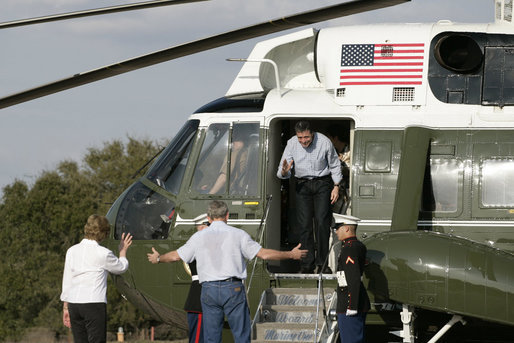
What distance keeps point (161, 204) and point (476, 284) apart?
412cm

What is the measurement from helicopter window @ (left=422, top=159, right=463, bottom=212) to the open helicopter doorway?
1.02 metres

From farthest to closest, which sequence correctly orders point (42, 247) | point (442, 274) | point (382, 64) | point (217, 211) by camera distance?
point (42, 247)
point (382, 64)
point (442, 274)
point (217, 211)

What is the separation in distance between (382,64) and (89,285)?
4.91m

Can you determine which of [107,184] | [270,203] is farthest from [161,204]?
[107,184]

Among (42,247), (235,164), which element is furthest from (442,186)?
(42,247)

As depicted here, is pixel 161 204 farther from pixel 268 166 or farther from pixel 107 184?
pixel 107 184

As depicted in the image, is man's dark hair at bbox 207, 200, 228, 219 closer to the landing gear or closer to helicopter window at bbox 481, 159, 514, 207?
the landing gear

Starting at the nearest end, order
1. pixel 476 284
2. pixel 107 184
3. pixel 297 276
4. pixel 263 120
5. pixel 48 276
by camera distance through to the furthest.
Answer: pixel 476 284 < pixel 297 276 < pixel 263 120 < pixel 48 276 < pixel 107 184

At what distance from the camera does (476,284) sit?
9742 millimetres

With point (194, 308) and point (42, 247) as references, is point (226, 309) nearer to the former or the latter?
point (194, 308)

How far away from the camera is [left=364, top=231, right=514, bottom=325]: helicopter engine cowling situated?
382 inches

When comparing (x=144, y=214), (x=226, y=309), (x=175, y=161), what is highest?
(x=175, y=161)

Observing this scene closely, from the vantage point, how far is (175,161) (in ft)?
39.8

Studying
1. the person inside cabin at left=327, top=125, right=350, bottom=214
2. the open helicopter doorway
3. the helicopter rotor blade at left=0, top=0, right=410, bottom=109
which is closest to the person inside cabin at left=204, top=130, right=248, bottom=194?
the open helicopter doorway
